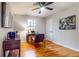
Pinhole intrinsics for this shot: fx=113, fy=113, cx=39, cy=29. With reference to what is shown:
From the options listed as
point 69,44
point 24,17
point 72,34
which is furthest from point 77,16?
point 24,17

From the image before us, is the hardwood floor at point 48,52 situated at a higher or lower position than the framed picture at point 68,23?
lower

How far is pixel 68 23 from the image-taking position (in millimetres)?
4465

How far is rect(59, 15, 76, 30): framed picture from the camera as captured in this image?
4090 mm

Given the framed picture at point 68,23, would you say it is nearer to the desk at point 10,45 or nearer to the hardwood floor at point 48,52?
the hardwood floor at point 48,52

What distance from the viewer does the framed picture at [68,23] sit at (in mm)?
4090

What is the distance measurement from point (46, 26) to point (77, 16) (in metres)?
3.62

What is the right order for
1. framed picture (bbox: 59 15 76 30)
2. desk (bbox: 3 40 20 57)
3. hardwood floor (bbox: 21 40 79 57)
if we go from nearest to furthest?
desk (bbox: 3 40 20 57), hardwood floor (bbox: 21 40 79 57), framed picture (bbox: 59 15 76 30)

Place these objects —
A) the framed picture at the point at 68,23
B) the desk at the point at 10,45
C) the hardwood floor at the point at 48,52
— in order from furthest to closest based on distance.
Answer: the framed picture at the point at 68,23 < the hardwood floor at the point at 48,52 < the desk at the point at 10,45

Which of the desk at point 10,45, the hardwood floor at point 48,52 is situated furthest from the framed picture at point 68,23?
the desk at point 10,45

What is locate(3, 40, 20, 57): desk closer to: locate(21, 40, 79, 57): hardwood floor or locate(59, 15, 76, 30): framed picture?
locate(21, 40, 79, 57): hardwood floor

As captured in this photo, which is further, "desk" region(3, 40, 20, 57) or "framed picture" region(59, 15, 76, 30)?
"framed picture" region(59, 15, 76, 30)

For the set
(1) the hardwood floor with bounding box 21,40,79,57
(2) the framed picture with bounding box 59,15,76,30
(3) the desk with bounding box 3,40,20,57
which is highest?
(2) the framed picture with bounding box 59,15,76,30

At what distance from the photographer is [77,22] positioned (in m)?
3.84

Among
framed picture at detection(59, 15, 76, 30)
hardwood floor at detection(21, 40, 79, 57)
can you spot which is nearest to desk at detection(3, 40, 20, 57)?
hardwood floor at detection(21, 40, 79, 57)
